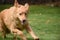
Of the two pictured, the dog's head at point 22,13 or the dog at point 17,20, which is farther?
the dog at point 17,20

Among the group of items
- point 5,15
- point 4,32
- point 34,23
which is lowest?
point 34,23

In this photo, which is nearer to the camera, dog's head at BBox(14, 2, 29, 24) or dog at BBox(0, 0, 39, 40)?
dog's head at BBox(14, 2, 29, 24)

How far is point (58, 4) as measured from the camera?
18.0 meters

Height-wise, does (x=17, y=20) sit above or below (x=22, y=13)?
below

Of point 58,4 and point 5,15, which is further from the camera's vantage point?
point 58,4

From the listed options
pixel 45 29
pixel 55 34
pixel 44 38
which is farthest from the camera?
pixel 45 29

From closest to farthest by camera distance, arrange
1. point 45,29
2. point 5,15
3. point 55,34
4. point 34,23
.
Result: point 5,15 < point 55,34 < point 45,29 < point 34,23

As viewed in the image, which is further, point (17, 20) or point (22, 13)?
point (17, 20)

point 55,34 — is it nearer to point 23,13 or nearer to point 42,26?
point 42,26

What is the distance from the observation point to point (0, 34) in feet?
29.6

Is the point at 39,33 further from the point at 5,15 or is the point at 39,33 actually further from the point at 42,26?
the point at 5,15

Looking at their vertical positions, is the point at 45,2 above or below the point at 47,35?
below

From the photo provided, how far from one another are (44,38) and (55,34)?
713mm

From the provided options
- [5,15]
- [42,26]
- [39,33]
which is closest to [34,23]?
[42,26]
